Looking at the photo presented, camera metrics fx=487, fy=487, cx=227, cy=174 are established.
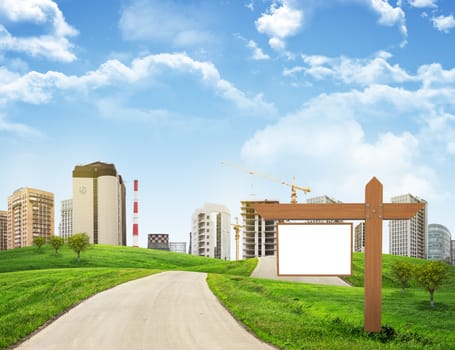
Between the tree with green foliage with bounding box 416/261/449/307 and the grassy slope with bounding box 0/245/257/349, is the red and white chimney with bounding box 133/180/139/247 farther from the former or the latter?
the tree with green foliage with bounding box 416/261/449/307

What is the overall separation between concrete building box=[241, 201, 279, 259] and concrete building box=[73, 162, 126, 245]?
141ft

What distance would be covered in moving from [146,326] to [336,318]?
30.0 ft

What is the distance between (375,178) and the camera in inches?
715

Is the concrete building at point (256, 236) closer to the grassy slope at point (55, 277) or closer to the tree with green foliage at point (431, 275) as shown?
the grassy slope at point (55, 277)

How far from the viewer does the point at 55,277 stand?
43.6 meters

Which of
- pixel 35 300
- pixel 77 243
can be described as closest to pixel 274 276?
pixel 77 243

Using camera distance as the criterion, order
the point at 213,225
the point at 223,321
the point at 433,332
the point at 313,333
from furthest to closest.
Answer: the point at 213,225
the point at 433,332
the point at 223,321
the point at 313,333

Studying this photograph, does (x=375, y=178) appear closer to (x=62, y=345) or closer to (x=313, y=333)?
(x=313, y=333)

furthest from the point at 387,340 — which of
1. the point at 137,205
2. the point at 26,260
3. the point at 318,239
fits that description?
the point at 137,205

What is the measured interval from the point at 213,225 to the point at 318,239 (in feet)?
497

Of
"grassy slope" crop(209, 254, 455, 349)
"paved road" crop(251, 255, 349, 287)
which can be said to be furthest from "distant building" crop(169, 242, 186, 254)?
"grassy slope" crop(209, 254, 455, 349)

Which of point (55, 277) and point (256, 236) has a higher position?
point (55, 277)

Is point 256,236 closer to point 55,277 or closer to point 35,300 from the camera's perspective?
point 55,277

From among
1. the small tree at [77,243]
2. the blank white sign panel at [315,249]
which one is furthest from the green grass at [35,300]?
the small tree at [77,243]
